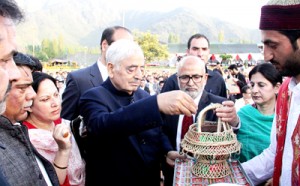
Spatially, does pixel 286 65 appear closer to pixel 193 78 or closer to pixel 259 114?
pixel 259 114

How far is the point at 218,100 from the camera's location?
3203 millimetres

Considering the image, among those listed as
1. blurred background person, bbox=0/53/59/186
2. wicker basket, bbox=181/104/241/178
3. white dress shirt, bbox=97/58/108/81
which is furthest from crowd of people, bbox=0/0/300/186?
white dress shirt, bbox=97/58/108/81

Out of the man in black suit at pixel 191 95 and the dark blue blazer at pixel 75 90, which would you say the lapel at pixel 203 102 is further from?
the dark blue blazer at pixel 75 90

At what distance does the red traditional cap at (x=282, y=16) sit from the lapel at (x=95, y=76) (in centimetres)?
228

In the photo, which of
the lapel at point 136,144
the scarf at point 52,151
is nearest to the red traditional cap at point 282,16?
the lapel at point 136,144

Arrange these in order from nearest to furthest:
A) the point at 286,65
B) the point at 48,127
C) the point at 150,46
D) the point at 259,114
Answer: the point at 286,65 → the point at 48,127 → the point at 259,114 → the point at 150,46

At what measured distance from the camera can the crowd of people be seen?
1788mm

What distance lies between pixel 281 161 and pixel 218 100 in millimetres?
1117

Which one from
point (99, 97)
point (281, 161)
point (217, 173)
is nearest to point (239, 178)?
point (217, 173)

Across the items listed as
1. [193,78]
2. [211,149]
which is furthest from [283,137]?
[193,78]

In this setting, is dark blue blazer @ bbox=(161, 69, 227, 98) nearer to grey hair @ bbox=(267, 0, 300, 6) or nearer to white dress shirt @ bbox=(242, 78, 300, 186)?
white dress shirt @ bbox=(242, 78, 300, 186)

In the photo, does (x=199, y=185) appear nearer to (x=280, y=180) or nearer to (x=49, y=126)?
(x=280, y=180)

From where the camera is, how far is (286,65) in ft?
6.54

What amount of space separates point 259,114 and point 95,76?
200 cm
